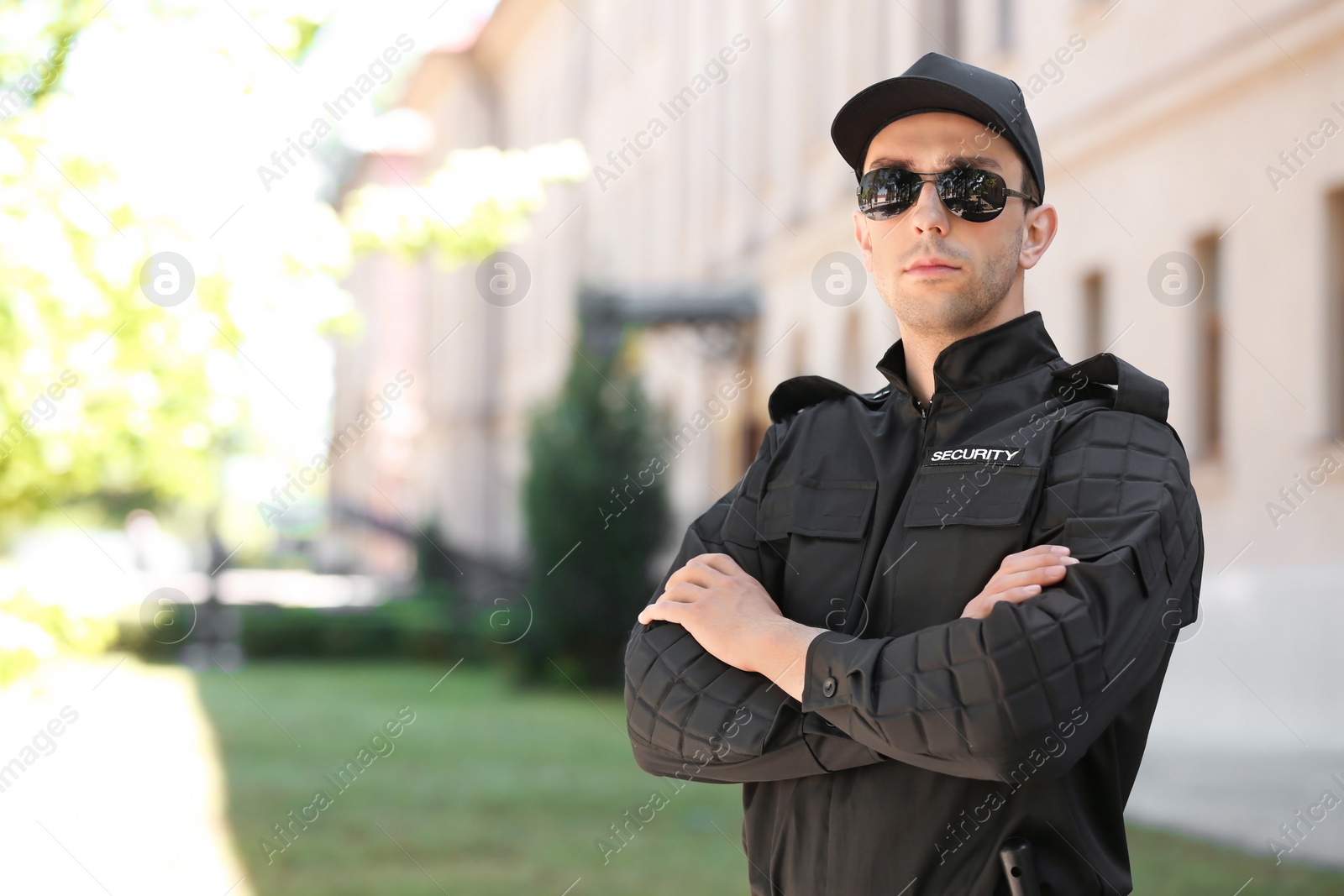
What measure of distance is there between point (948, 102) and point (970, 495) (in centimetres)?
81

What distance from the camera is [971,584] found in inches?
104

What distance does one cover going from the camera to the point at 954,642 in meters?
2.49

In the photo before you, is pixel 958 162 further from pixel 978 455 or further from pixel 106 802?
pixel 106 802

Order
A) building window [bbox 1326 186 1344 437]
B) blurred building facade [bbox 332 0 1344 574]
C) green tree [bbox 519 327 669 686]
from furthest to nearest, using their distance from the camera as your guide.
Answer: green tree [bbox 519 327 669 686]
blurred building facade [bbox 332 0 1344 574]
building window [bbox 1326 186 1344 437]

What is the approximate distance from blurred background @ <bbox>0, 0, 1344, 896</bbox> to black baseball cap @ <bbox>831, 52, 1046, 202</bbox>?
4437mm

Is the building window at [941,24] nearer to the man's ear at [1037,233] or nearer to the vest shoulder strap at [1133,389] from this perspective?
the man's ear at [1037,233]

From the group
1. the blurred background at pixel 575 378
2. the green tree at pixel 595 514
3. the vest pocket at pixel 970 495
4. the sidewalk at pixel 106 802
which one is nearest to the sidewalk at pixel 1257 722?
the blurred background at pixel 575 378

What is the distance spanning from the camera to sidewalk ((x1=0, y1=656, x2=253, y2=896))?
8586 mm

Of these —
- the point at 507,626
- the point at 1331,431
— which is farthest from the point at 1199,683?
the point at 507,626

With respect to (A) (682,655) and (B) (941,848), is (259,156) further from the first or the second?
(B) (941,848)

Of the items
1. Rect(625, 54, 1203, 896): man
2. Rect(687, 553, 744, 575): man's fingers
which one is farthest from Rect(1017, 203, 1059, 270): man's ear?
Rect(687, 553, 744, 575): man's fingers

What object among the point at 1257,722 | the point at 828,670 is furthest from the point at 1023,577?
the point at 1257,722

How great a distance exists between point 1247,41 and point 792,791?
9137 mm

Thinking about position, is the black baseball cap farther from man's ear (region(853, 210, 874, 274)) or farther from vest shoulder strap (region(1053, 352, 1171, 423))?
vest shoulder strap (region(1053, 352, 1171, 423))
